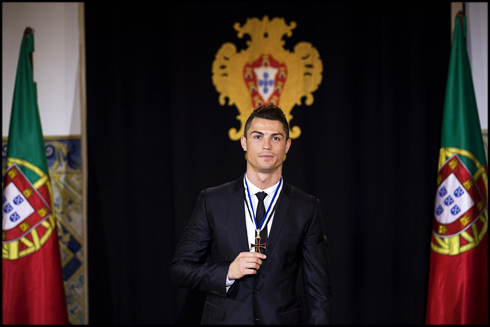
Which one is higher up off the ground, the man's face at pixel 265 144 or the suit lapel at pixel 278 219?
the man's face at pixel 265 144

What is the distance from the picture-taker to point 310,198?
187cm

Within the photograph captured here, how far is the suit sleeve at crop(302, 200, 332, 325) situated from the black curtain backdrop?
4.90 ft

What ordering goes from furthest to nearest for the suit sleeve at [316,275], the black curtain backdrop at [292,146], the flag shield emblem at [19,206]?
the black curtain backdrop at [292,146] < the flag shield emblem at [19,206] < the suit sleeve at [316,275]

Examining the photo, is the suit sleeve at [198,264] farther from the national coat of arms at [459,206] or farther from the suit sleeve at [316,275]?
the national coat of arms at [459,206]

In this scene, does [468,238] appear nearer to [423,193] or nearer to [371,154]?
[423,193]

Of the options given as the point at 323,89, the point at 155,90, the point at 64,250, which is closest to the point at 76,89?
the point at 155,90

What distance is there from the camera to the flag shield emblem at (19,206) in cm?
294

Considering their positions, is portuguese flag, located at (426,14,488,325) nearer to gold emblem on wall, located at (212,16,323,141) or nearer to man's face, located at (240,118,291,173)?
gold emblem on wall, located at (212,16,323,141)

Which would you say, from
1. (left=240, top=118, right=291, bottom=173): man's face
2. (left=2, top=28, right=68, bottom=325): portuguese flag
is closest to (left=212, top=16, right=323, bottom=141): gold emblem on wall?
(left=2, top=28, right=68, bottom=325): portuguese flag

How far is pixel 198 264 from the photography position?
5.82 ft

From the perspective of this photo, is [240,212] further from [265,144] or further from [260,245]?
[265,144]

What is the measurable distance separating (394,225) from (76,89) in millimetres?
2825

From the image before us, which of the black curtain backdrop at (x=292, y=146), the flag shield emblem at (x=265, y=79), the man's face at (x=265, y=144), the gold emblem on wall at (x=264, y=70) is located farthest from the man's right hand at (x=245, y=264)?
the flag shield emblem at (x=265, y=79)

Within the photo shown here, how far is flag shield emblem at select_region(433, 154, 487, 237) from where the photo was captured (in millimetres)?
2967
